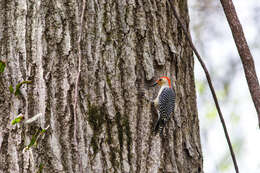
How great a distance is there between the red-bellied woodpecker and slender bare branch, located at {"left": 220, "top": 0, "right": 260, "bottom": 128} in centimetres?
42

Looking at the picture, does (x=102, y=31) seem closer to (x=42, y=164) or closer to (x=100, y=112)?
(x=100, y=112)

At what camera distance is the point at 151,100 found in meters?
1.79

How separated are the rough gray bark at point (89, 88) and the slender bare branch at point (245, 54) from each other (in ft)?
1.38

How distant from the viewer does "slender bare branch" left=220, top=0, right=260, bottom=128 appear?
1495 millimetres

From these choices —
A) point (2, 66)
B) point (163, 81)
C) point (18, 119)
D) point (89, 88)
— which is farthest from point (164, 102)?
point (2, 66)

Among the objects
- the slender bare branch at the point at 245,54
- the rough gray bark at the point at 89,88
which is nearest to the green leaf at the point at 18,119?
the rough gray bark at the point at 89,88

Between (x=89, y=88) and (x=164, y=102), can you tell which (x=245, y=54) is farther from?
(x=89, y=88)

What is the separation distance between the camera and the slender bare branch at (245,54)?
150 cm

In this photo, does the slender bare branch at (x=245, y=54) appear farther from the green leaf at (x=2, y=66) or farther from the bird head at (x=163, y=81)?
the green leaf at (x=2, y=66)

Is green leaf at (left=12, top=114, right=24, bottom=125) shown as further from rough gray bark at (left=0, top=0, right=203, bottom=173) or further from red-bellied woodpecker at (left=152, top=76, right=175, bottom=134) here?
red-bellied woodpecker at (left=152, top=76, right=175, bottom=134)

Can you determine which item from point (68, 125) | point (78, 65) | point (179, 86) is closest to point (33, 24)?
point (78, 65)

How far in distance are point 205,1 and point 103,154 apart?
408 cm

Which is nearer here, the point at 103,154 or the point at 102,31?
the point at 103,154

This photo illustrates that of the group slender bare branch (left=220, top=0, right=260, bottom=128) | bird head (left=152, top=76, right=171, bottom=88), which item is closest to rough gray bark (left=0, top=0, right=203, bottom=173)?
bird head (left=152, top=76, right=171, bottom=88)
